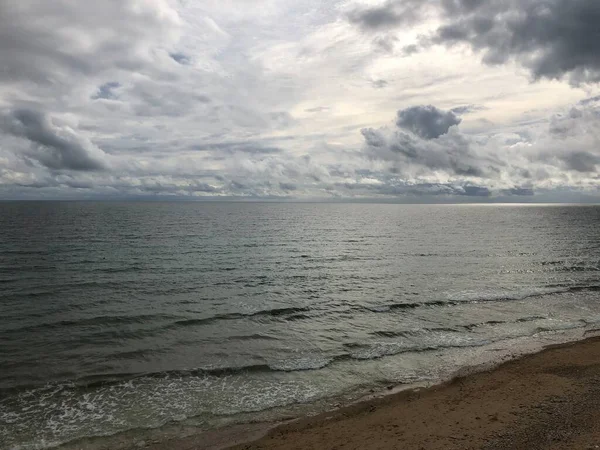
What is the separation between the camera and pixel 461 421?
12094 millimetres

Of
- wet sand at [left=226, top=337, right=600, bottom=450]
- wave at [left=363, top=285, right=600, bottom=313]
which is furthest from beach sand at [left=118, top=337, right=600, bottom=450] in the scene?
wave at [left=363, top=285, right=600, bottom=313]

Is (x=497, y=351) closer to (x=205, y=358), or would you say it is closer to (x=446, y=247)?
(x=205, y=358)

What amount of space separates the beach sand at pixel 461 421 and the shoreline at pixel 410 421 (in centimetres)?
3

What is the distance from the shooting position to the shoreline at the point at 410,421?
37.3 ft

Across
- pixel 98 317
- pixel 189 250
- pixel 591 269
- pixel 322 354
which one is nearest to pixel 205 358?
pixel 322 354

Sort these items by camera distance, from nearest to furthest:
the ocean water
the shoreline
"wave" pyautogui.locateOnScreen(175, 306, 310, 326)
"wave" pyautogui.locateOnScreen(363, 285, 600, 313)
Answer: the shoreline → the ocean water → "wave" pyautogui.locateOnScreen(175, 306, 310, 326) → "wave" pyautogui.locateOnScreen(363, 285, 600, 313)

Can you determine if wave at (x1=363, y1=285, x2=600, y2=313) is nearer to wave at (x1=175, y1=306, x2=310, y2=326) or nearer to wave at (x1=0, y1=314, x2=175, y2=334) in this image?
wave at (x1=175, y1=306, x2=310, y2=326)

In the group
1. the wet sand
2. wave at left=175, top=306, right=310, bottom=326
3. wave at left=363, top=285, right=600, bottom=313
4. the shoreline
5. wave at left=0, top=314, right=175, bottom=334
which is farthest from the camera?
wave at left=363, top=285, right=600, bottom=313

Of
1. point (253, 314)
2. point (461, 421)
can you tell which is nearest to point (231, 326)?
point (253, 314)

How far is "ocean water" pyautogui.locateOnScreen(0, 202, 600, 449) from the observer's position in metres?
14.7

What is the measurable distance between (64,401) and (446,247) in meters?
56.1

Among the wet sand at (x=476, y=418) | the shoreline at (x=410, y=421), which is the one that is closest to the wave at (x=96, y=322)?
the shoreline at (x=410, y=421)

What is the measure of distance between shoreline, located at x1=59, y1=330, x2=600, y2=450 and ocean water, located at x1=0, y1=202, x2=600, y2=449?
3.13ft

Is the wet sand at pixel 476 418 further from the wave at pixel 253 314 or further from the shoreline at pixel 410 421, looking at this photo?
the wave at pixel 253 314
